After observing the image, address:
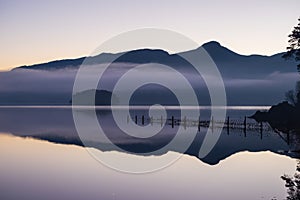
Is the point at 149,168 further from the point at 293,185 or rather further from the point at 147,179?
the point at 293,185

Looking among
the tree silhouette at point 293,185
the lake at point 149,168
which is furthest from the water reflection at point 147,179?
the tree silhouette at point 293,185

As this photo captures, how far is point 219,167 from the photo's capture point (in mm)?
28891

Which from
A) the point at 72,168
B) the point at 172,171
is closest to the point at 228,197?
the point at 172,171

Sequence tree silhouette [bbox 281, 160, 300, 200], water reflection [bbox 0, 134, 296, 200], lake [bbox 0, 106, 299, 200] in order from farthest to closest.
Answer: lake [bbox 0, 106, 299, 200] → water reflection [bbox 0, 134, 296, 200] → tree silhouette [bbox 281, 160, 300, 200]

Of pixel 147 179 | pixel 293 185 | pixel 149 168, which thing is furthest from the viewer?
pixel 149 168

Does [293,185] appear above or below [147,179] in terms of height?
above

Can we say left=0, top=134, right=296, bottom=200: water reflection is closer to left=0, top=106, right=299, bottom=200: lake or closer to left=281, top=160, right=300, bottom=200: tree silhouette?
left=0, top=106, right=299, bottom=200: lake

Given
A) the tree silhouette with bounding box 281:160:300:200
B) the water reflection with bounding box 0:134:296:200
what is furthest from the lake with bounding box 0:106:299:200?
the tree silhouette with bounding box 281:160:300:200

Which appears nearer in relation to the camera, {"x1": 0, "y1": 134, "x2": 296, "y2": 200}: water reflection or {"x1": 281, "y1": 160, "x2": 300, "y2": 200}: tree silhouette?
{"x1": 281, "y1": 160, "x2": 300, "y2": 200}: tree silhouette

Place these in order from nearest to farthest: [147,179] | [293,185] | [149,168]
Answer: [293,185] → [147,179] → [149,168]

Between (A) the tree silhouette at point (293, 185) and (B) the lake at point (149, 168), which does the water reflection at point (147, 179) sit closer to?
(B) the lake at point (149, 168)

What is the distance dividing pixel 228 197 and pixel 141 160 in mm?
13972

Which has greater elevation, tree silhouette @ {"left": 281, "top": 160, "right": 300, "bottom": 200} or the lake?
tree silhouette @ {"left": 281, "top": 160, "right": 300, "bottom": 200}

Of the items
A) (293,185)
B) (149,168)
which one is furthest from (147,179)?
(293,185)
